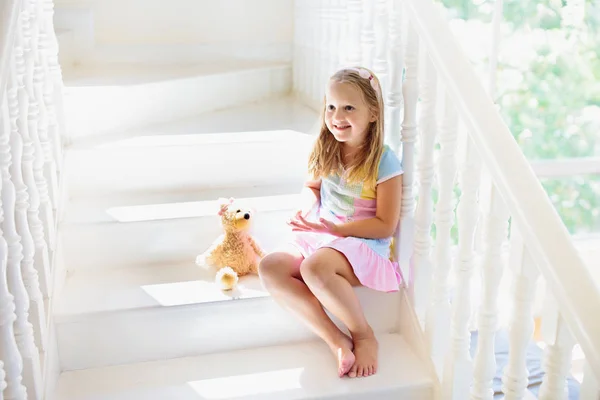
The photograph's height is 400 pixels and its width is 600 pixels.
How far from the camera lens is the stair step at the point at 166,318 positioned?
5.89 ft

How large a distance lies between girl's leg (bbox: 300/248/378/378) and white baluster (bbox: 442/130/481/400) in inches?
8.1

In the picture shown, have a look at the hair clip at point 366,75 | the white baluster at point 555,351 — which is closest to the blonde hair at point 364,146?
the hair clip at point 366,75

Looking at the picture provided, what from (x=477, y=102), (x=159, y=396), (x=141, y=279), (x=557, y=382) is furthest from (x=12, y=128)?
(x=557, y=382)

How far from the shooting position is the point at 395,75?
191 cm

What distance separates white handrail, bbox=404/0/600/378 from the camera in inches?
50.9

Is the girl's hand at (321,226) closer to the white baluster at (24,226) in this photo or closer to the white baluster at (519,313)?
the white baluster at (519,313)

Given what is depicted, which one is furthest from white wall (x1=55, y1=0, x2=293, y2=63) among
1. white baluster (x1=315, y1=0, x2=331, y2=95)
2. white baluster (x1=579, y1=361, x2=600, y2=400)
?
white baluster (x1=579, y1=361, x2=600, y2=400)

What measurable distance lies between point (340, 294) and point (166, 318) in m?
0.47

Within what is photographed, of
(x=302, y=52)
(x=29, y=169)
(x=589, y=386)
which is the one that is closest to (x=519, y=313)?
(x=589, y=386)

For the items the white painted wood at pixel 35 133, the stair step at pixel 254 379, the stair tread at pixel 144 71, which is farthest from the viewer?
the stair tread at pixel 144 71

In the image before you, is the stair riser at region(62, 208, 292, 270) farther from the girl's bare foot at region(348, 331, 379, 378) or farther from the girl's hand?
the girl's bare foot at region(348, 331, 379, 378)

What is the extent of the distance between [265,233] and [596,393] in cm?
112

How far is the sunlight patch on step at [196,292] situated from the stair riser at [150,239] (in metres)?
0.17

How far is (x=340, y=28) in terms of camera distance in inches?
102
